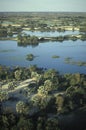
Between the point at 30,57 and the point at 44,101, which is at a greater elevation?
the point at 44,101

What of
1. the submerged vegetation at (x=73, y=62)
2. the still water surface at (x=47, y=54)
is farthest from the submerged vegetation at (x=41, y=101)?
the submerged vegetation at (x=73, y=62)

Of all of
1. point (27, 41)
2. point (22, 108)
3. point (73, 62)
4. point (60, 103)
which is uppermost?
point (22, 108)

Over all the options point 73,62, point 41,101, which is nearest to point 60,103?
point 41,101

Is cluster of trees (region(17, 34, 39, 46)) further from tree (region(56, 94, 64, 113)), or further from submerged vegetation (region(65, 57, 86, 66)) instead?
tree (region(56, 94, 64, 113))

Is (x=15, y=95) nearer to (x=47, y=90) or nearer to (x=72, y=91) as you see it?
(x=47, y=90)

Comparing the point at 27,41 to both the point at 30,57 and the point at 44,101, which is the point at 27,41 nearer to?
the point at 30,57

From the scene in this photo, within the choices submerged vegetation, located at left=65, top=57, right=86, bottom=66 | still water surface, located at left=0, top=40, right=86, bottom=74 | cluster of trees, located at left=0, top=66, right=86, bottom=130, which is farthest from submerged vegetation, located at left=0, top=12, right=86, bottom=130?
submerged vegetation, located at left=65, top=57, right=86, bottom=66

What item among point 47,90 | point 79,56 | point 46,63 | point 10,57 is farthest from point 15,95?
point 79,56

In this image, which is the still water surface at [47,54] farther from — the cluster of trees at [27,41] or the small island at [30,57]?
the cluster of trees at [27,41]

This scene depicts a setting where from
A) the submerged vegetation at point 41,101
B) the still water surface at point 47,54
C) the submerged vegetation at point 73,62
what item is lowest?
the still water surface at point 47,54

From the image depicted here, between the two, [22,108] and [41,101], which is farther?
[41,101]

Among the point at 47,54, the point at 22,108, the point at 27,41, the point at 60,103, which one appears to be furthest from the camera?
the point at 27,41
